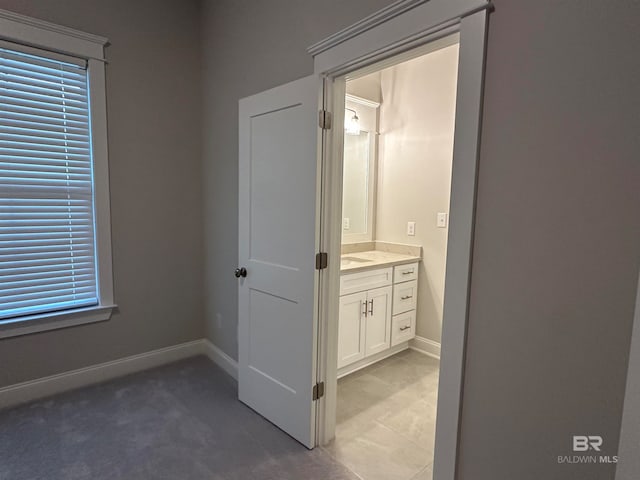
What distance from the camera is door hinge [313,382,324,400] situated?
196 centimetres

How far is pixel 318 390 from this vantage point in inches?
77.7

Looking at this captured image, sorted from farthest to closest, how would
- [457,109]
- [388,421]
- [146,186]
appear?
[146,186]
[388,421]
[457,109]

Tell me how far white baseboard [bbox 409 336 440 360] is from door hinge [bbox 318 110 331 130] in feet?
7.73

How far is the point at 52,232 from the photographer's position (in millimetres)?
2420

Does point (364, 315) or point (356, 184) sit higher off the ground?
point (356, 184)

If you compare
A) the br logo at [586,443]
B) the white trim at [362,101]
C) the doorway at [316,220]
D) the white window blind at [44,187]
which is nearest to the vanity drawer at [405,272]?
the doorway at [316,220]

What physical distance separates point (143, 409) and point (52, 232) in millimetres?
1364

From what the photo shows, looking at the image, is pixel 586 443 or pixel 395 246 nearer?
pixel 586 443

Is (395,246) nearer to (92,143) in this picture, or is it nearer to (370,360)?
(370,360)

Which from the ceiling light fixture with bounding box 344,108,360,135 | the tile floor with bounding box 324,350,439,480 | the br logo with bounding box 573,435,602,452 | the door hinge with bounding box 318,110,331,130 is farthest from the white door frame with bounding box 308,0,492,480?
the ceiling light fixture with bounding box 344,108,360,135

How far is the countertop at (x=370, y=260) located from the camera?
271 cm

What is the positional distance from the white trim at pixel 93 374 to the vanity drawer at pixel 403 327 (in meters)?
1.74

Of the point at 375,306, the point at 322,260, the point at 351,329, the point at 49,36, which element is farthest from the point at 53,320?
the point at 375,306

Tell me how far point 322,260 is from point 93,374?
207 centimetres
